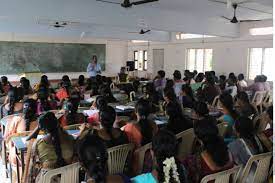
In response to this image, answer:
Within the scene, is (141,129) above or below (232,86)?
below

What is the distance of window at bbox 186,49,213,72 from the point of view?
11.4 m

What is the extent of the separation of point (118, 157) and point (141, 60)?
1260 cm

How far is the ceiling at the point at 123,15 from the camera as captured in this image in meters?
5.70

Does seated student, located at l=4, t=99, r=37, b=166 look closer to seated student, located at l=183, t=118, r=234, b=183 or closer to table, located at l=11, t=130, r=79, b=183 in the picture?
table, located at l=11, t=130, r=79, b=183

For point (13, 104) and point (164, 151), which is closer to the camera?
point (164, 151)

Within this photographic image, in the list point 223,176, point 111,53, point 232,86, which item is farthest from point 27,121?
point 111,53

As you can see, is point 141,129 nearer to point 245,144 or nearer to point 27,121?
point 245,144

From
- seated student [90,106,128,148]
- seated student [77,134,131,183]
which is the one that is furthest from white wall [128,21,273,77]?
seated student [77,134,131,183]

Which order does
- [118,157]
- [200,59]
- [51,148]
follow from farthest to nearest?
[200,59], [118,157], [51,148]

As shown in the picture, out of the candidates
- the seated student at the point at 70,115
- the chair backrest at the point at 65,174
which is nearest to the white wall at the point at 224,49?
the seated student at the point at 70,115

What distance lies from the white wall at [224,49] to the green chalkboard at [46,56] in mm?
3693

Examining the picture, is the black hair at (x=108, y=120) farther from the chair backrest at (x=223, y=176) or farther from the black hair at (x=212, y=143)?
the chair backrest at (x=223, y=176)

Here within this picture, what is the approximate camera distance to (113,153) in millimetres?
2684

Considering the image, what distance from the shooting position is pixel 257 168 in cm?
249
